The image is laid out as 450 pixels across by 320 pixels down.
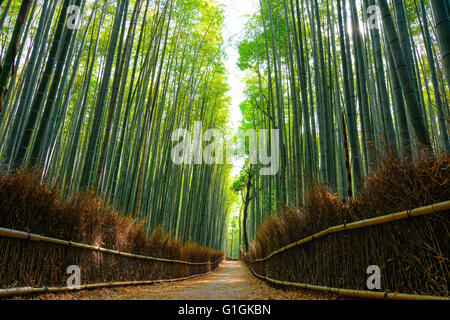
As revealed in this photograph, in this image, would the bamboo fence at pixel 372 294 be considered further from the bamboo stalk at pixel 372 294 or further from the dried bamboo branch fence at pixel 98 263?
the dried bamboo branch fence at pixel 98 263

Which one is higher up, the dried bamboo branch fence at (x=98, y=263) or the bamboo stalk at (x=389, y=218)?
the bamboo stalk at (x=389, y=218)

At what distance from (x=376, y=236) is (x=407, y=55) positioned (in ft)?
5.40

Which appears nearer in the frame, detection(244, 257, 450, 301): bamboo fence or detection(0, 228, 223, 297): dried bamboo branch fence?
detection(244, 257, 450, 301): bamboo fence

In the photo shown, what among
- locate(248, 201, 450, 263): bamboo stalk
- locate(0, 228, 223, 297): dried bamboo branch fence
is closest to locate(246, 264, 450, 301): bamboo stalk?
locate(248, 201, 450, 263): bamboo stalk

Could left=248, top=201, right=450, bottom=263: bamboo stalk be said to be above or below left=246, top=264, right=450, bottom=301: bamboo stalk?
above

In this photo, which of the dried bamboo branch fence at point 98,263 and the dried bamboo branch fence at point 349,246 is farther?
the dried bamboo branch fence at point 98,263

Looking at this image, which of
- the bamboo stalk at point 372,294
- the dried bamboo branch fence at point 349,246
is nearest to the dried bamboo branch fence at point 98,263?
the dried bamboo branch fence at point 349,246

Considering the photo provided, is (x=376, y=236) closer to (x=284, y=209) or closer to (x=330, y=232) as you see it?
(x=330, y=232)

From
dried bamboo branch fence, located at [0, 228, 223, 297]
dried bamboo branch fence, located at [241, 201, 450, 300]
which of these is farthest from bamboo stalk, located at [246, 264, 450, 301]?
dried bamboo branch fence, located at [0, 228, 223, 297]

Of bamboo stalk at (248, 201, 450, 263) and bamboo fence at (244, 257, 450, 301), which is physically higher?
bamboo stalk at (248, 201, 450, 263)

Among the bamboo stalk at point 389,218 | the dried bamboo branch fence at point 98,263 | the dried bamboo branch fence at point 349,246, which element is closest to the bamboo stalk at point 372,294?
the dried bamboo branch fence at point 349,246

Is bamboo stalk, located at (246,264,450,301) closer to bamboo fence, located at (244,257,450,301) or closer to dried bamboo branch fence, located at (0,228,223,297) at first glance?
bamboo fence, located at (244,257,450,301)

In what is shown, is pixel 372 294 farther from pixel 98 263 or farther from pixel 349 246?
pixel 98 263

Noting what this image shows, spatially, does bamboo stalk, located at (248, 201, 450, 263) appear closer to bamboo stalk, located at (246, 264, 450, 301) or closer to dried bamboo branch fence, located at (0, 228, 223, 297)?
bamboo stalk, located at (246, 264, 450, 301)
